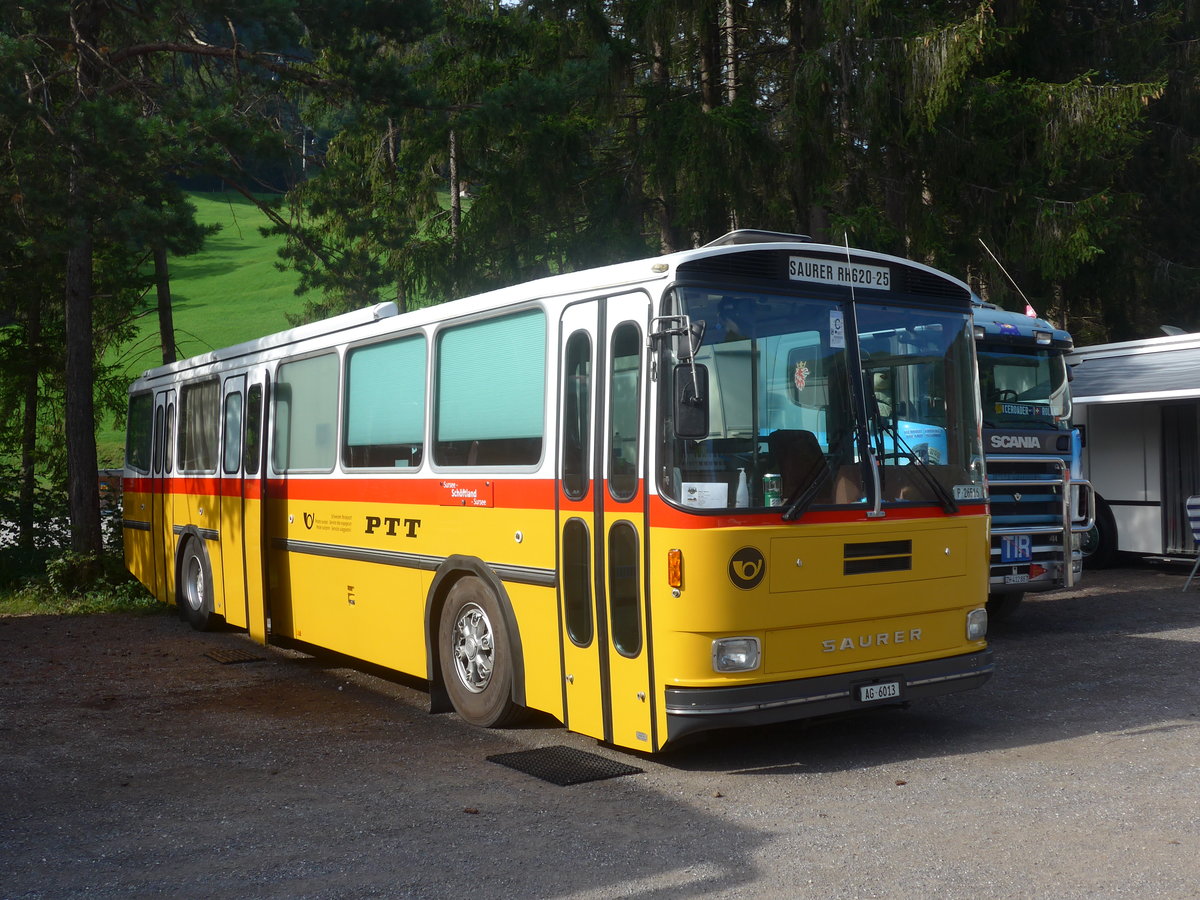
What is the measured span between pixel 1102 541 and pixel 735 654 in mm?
12693

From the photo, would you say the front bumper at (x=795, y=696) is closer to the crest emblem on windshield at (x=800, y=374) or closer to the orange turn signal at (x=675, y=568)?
the orange turn signal at (x=675, y=568)

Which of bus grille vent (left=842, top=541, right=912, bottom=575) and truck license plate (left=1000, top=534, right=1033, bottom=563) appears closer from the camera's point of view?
bus grille vent (left=842, top=541, right=912, bottom=575)

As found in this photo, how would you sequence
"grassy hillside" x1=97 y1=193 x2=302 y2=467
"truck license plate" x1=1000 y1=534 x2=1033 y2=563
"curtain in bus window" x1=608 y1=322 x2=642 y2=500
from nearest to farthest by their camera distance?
"curtain in bus window" x1=608 y1=322 x2=642 y2=500
"truck license plate" x1=1000 y1=534 x2=1033 y2=563
"grassy hillside" x1=97 y1=193 x2=302 y2=467

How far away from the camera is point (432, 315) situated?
28.8 feet

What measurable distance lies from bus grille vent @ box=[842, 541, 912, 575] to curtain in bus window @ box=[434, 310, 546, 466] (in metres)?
1.93

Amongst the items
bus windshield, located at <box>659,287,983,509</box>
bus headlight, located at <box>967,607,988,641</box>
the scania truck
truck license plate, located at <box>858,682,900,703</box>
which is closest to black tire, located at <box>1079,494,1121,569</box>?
the scania truck

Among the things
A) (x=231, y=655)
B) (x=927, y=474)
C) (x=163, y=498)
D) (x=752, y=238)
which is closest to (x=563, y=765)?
(x=927, y=474)

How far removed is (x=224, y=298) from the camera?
208 feet

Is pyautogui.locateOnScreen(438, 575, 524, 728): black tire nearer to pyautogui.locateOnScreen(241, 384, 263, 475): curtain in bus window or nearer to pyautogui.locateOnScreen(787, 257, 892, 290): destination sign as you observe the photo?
pyautogui.locateOnScreen(787, 257, 892, 290): destination sign

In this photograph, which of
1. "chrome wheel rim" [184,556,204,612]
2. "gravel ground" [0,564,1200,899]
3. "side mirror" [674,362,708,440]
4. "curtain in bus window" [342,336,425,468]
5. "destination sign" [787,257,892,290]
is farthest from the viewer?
"chrome wheel rim" [184,556,204,612]

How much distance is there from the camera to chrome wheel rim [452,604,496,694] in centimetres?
802

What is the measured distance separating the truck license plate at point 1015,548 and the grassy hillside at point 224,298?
117 ft

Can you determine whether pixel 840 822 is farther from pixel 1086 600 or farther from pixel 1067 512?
pixel 1086 600

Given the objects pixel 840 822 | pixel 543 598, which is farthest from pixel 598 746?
pixel 840 822
